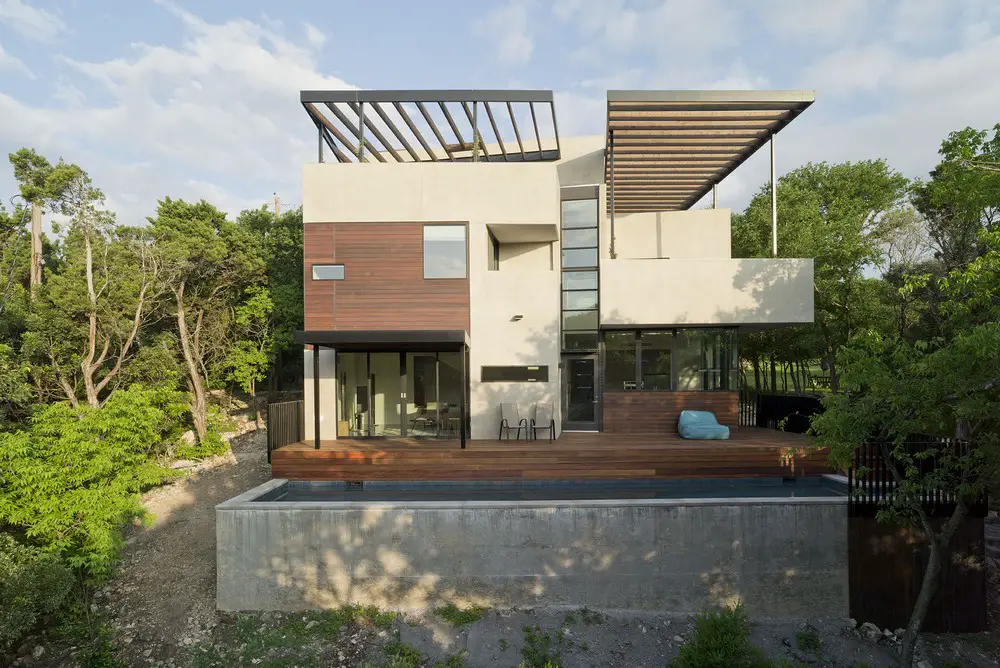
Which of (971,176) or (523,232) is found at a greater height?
(971,176)

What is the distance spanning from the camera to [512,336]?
11.4 m

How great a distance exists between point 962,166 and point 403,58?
507 inches

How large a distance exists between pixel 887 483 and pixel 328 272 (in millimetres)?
10983

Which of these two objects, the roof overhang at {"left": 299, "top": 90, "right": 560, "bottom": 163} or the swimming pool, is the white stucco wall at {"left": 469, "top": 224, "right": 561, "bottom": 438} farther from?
the roof overhang at {"left": 299, "top": 90, "right": 560, "bottom": 163}

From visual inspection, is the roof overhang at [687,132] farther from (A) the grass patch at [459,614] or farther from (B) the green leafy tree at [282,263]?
(B) the green leafy tree at [282,263]

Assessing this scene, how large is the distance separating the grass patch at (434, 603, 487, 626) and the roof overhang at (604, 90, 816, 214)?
9.29 metres

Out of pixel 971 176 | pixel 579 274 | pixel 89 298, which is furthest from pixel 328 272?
pixel 971 176

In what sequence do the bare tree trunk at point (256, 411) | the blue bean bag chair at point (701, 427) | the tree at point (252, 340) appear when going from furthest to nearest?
the bare tree trunk at point (256, 411) → the tree at point (252, 340) → the blue bean bag chair at point (701, 427)

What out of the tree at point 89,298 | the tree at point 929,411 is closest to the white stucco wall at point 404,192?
the tree at point 89,298

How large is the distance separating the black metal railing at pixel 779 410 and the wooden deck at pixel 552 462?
2.12m

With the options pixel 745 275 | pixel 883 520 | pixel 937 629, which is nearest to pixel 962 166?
pixel 745 275

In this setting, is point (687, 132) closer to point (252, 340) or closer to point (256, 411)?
point (252, 340)

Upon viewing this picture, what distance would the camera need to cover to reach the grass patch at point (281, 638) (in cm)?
632

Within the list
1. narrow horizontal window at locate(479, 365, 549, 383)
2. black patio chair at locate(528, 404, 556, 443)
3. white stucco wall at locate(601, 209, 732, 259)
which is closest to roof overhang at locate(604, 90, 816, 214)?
white stucco wall at locate(601, 209, 732, 259)
